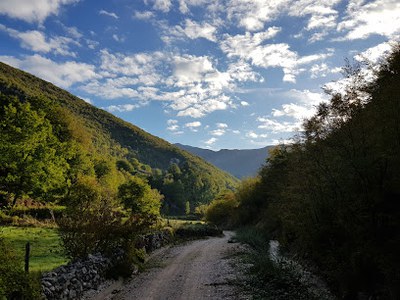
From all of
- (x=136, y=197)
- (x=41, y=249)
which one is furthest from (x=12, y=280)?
(x=136, y=197)

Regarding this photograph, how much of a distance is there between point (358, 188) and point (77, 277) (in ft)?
38.5

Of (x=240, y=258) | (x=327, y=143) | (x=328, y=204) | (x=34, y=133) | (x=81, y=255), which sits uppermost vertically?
(x=34, y=133)

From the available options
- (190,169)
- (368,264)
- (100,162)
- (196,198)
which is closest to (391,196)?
(368,264)

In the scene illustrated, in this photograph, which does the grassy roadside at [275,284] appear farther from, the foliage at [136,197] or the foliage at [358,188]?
the foliage at [136,197]

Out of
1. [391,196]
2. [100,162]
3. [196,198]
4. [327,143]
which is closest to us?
[391,196]

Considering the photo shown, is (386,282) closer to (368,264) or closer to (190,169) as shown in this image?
(368,264)

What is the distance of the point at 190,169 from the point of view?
623 feet

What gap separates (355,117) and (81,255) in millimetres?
13678

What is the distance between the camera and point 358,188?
13648mm

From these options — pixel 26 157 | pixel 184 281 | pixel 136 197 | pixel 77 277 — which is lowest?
pixel 184 281

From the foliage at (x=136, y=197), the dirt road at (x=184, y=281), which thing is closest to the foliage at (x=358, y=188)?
the dirt road at (x=184, y=281)

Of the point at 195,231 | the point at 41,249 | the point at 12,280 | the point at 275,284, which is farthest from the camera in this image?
the point at 195,231

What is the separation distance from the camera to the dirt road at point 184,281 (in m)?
14.5

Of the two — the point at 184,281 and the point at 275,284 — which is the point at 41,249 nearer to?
the point at 184,281
